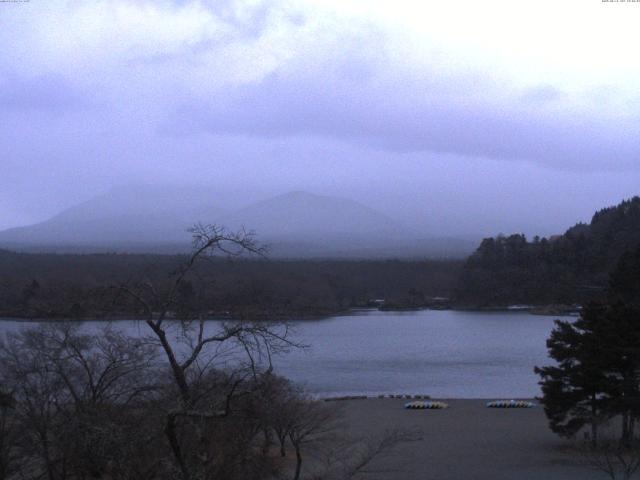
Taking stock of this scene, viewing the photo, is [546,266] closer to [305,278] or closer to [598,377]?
[305,278]

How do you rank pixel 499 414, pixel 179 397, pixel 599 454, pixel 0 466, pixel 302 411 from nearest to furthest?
1. pixel 179 397
2. pixel 0 466
3. pixel 302 411
4. pixel 599 454
5. pixel 499 414

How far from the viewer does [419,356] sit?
28031mm

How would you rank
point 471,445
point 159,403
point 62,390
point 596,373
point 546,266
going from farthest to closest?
point 546,266, point 471,445, point 596,373, point 62,390, point 159,403

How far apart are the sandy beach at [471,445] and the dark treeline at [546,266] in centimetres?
3297

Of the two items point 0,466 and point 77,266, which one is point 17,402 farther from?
point 77,266

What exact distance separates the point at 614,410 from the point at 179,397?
9195 mm

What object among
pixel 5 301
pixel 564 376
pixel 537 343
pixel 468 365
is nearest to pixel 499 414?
pixel 564 376

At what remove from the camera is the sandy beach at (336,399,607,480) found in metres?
A: 10.6

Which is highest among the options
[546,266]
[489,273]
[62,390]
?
[546,266]

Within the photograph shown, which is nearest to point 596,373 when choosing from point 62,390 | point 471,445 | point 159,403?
point 471,445

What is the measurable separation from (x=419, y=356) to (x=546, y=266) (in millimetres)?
25349

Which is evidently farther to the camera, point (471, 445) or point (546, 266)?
point (546, 266)

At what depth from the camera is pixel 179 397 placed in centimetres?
367

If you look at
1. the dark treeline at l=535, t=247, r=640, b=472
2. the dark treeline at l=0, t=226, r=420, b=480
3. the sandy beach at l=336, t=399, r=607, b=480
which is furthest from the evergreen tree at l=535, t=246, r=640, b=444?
the dark treeline at l=0, t=226, r=420, b=480
